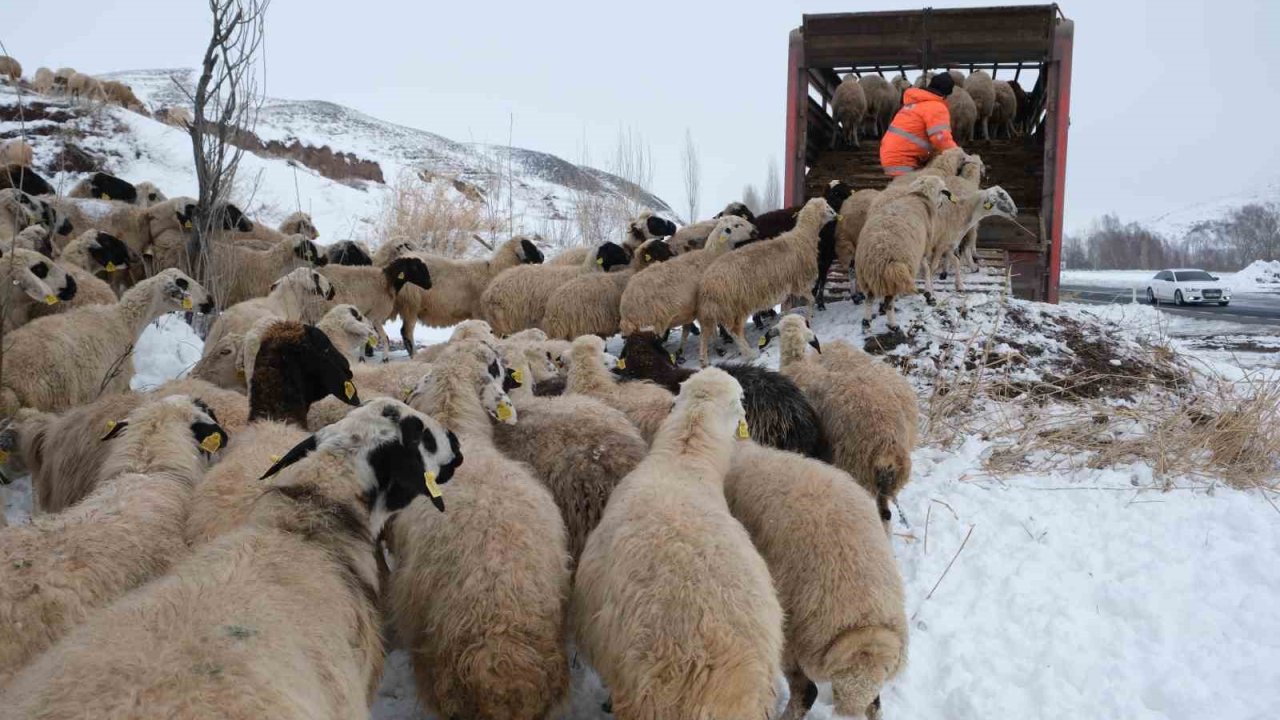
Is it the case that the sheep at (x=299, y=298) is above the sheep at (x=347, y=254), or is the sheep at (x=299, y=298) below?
below

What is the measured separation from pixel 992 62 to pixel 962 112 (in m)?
1.83

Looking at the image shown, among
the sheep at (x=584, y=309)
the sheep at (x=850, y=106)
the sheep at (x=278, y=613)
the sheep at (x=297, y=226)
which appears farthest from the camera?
the sheep at (x=850, y=106)

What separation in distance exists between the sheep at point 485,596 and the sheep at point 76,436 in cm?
181

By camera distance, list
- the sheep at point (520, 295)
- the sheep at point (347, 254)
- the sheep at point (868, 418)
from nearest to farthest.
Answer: the sheep at point (868, 418), the sheep at point (520, 295), the sheep at point (347, 254)

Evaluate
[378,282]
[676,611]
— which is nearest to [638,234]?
[378,282]

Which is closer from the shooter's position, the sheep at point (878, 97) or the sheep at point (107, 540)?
the sheep at point (107, 540)

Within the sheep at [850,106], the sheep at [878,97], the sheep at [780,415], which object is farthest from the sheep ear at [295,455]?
the sheep at [878,97]

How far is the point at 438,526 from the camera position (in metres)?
3.32

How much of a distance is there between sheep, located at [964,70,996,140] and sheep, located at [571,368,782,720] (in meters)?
13.5

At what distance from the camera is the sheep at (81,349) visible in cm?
546

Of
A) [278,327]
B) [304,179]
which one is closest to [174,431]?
[278,327]

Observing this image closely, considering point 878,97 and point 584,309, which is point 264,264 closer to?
point 584,309

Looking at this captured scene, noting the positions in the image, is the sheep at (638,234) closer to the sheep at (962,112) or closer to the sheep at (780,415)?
the sheep at (962,112)

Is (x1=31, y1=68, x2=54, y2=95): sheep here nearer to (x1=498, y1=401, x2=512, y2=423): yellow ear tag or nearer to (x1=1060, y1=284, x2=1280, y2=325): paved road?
(x1=498, y1=401, x2=512, y2=423): yellow ear tag
